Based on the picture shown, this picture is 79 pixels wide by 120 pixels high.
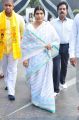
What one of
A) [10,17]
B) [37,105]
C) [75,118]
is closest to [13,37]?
[10,17]

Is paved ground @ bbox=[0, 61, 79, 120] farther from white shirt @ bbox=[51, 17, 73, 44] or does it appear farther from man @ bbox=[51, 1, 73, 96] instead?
white shirt @ bbox=[51, 17, 73, 44]

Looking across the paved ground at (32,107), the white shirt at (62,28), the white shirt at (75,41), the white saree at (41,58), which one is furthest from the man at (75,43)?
the white shirt at (62,28)

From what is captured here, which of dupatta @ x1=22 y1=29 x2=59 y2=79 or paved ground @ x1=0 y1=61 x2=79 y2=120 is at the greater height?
dupatta @ x1=22 y1=29 x2=59 y2=79

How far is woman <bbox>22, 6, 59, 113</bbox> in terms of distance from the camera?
676 cm

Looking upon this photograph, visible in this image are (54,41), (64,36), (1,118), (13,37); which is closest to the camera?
(1,118)

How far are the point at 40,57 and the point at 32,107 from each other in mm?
851

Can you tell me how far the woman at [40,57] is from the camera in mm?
6762

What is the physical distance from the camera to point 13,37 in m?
7.30

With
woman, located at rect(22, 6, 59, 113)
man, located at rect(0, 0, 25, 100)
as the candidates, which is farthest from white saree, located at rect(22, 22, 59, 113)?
man, located at rect(0, 0, 25, 100)

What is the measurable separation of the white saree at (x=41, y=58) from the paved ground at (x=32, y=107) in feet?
0.72

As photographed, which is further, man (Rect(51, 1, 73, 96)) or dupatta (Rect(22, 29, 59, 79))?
man (Rect(51, 1, 73, 96))

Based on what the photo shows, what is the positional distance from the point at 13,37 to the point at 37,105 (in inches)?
51.4

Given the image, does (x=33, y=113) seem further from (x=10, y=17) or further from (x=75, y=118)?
(x=10, y=17)

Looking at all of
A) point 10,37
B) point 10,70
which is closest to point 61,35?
point 10,37
